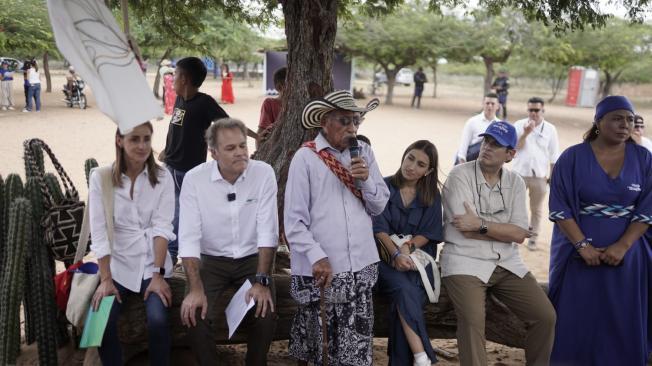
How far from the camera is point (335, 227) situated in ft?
10.9

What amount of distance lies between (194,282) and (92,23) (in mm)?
1546

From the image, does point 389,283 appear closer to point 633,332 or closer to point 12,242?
point 633,332

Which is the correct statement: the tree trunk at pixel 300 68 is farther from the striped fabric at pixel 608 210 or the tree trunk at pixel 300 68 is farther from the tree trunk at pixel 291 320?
the striped fabric at pixel 608 210

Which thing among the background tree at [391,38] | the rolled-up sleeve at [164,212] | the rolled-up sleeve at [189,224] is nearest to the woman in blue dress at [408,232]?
the rolled-up sleeve at [189,224]

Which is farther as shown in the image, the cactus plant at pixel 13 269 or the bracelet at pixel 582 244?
the bracelet at pixel 582 244

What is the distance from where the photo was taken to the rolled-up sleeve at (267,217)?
346cm

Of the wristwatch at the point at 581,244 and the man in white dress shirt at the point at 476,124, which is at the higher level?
the man in white dress shirt at the point at 476,124

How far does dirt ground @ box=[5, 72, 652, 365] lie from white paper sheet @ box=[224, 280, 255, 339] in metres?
1.01

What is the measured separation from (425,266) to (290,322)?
3.46 ft

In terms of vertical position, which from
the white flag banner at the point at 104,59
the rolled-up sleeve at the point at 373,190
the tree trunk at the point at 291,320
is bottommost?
the tree trunk at the point at 291,320

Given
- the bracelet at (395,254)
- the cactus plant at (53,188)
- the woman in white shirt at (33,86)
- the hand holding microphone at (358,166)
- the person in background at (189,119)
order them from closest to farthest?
the hand holding microphone at (358,166), the bracelet at (395,254), the cactus plant at (53,188), the person in background at (189,119), the woman in white shirt at (33,86)

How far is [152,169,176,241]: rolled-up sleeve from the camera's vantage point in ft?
11.3

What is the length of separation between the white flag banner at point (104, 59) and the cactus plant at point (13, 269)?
4.26 ft

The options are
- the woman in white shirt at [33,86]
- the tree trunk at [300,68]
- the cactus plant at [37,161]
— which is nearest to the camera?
the cactus plant at [37,161]
